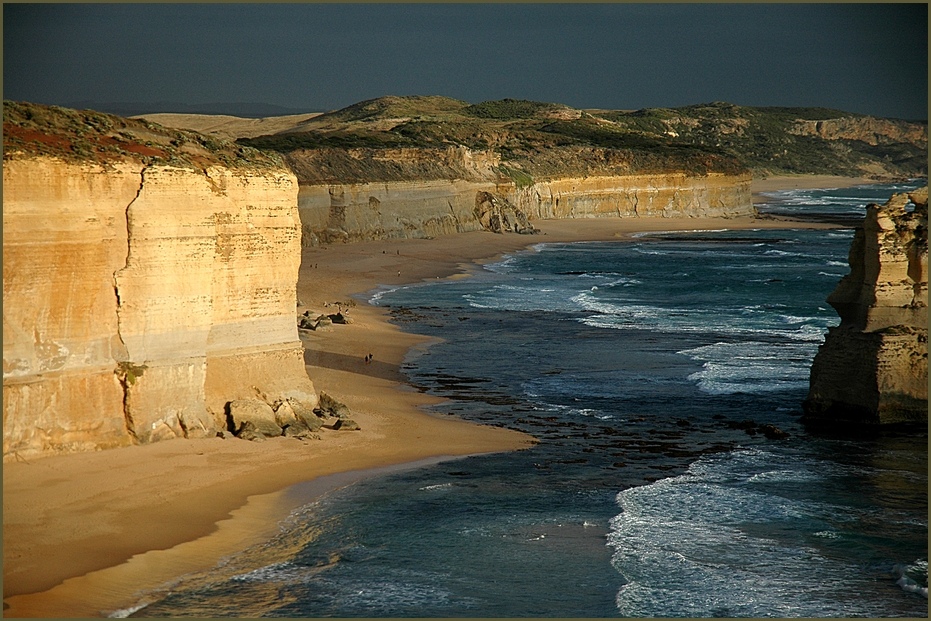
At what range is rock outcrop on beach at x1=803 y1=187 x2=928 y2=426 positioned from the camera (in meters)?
20.8

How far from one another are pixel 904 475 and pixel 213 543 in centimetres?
1121

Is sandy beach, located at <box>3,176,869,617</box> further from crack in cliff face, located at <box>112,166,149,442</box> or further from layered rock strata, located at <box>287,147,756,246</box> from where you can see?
layered rock strata, located at <box>287,147,756,246</box>

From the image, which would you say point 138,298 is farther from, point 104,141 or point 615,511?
point 615,511

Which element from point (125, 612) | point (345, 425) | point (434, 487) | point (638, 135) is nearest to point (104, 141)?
point (345, 425)

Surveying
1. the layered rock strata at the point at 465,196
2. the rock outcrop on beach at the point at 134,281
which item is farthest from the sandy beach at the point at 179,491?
the layered rock strata at the point at 465,196

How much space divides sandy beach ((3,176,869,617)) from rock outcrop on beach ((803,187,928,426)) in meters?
6.61

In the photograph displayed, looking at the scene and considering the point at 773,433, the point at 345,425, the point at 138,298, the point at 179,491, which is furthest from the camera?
the point at 773,433

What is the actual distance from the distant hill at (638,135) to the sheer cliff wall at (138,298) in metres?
43.6

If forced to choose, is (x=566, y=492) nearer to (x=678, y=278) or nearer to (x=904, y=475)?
(x=904, y=475)

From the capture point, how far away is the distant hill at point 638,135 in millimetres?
82000

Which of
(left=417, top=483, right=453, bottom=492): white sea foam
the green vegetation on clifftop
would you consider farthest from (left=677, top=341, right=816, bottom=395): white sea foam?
the green vegetation on clifftop

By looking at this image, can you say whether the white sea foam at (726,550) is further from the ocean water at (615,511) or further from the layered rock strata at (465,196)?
the layered rock strata at (465,196)

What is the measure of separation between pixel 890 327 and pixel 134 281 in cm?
1366

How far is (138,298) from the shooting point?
17641 mm
